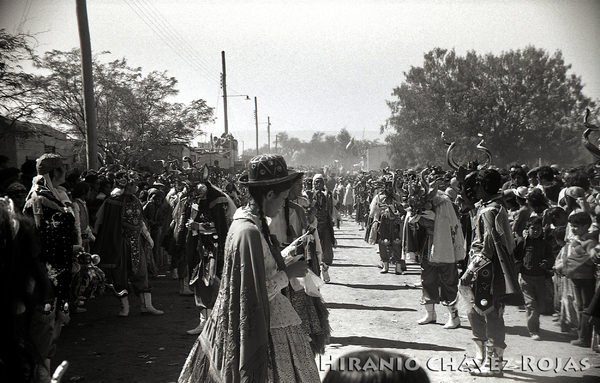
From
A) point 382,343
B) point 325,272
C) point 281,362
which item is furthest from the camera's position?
point 325,272

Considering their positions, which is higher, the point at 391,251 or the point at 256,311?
the point at 256,311

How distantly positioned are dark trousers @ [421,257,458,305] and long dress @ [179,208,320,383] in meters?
4.59

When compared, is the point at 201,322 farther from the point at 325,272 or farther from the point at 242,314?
the point at 242,314

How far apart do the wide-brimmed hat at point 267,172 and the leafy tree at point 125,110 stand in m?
22.4

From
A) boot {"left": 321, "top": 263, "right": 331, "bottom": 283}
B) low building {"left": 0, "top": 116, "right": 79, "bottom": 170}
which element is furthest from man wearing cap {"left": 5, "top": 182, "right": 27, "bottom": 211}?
low building {"left": 0, "top": 116, "right": 79, "bottom": 170}

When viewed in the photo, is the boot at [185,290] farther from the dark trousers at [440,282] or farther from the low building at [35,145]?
the low building at [35,145]

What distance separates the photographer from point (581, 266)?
19.2ft

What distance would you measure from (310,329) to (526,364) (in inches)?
102

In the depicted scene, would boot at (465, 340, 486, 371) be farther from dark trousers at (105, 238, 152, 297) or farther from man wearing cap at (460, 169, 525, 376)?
dark trousers at (105, 238, 152, 297)

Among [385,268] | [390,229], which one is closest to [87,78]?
[390,229]

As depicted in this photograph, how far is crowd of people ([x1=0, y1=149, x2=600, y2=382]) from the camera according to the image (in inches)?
111

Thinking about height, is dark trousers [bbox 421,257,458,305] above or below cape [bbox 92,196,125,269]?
below

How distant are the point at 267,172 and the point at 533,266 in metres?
5.08

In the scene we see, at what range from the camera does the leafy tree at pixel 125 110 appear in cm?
2394
